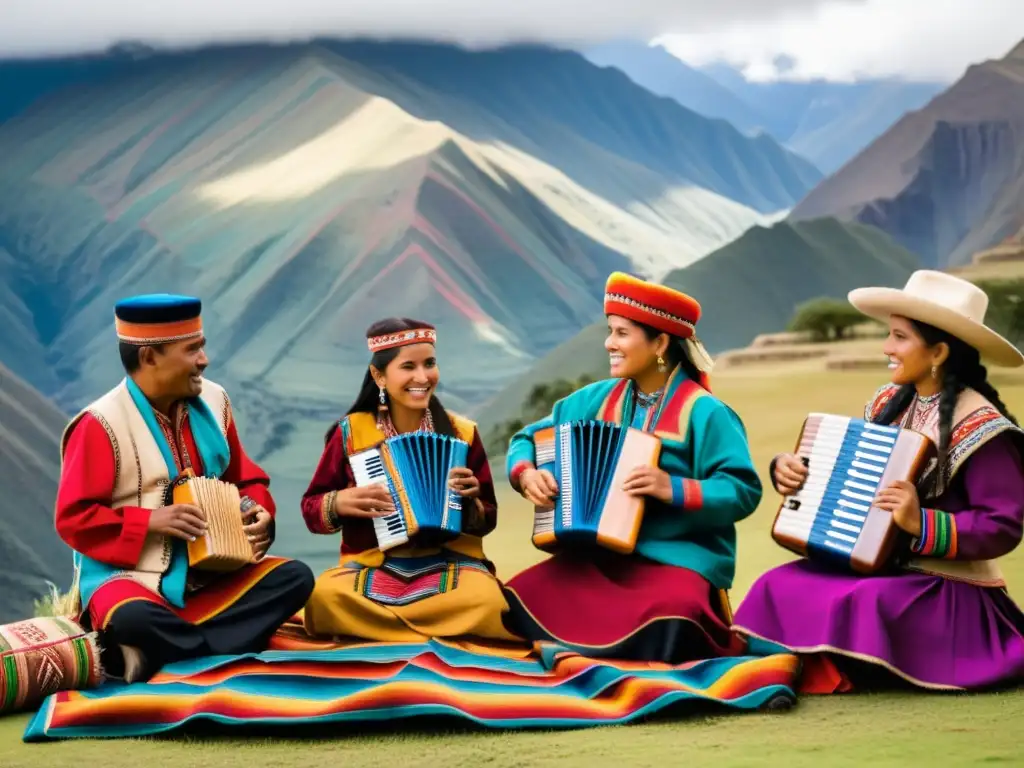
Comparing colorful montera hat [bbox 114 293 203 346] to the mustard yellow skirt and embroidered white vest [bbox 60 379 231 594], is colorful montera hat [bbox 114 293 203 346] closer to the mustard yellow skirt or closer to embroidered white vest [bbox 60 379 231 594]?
embroidered white vest [bbox 60 379 231 594]

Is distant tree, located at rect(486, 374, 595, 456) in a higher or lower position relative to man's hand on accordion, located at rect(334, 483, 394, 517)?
lower

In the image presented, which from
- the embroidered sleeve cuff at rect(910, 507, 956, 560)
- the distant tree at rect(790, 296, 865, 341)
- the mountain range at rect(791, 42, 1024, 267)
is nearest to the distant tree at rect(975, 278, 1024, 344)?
the mountain range at rect(791, 42, 1024, 267)

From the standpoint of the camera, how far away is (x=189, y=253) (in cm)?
1479

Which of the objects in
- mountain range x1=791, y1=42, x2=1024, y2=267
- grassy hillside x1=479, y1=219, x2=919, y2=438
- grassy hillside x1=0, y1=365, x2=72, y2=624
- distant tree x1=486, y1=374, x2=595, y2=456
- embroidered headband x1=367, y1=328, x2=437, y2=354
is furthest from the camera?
grassy hillside x1=479, y1=219, x2=919, y2=438

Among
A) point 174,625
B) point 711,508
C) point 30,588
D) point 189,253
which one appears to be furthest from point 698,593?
point 189,253

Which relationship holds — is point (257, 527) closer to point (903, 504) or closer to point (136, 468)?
point (136, 468)

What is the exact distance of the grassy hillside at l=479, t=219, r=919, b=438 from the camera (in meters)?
14.5

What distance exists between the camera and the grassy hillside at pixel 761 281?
14469 millimetres

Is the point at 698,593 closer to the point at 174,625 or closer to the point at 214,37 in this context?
the point at 174,625

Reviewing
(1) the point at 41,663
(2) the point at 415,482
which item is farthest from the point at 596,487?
(1) the point at 41,663

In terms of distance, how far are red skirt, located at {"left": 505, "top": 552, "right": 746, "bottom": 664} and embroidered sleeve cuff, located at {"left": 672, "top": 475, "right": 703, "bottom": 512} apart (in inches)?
9.4

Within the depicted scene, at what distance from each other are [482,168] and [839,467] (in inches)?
441

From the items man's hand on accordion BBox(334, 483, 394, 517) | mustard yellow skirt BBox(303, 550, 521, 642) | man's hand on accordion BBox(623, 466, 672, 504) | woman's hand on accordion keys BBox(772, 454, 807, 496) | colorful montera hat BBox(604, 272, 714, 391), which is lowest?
mustard yellow skirt BBox(303, 550, 521, 642)

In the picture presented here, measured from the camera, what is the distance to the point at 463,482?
4.66 metres
